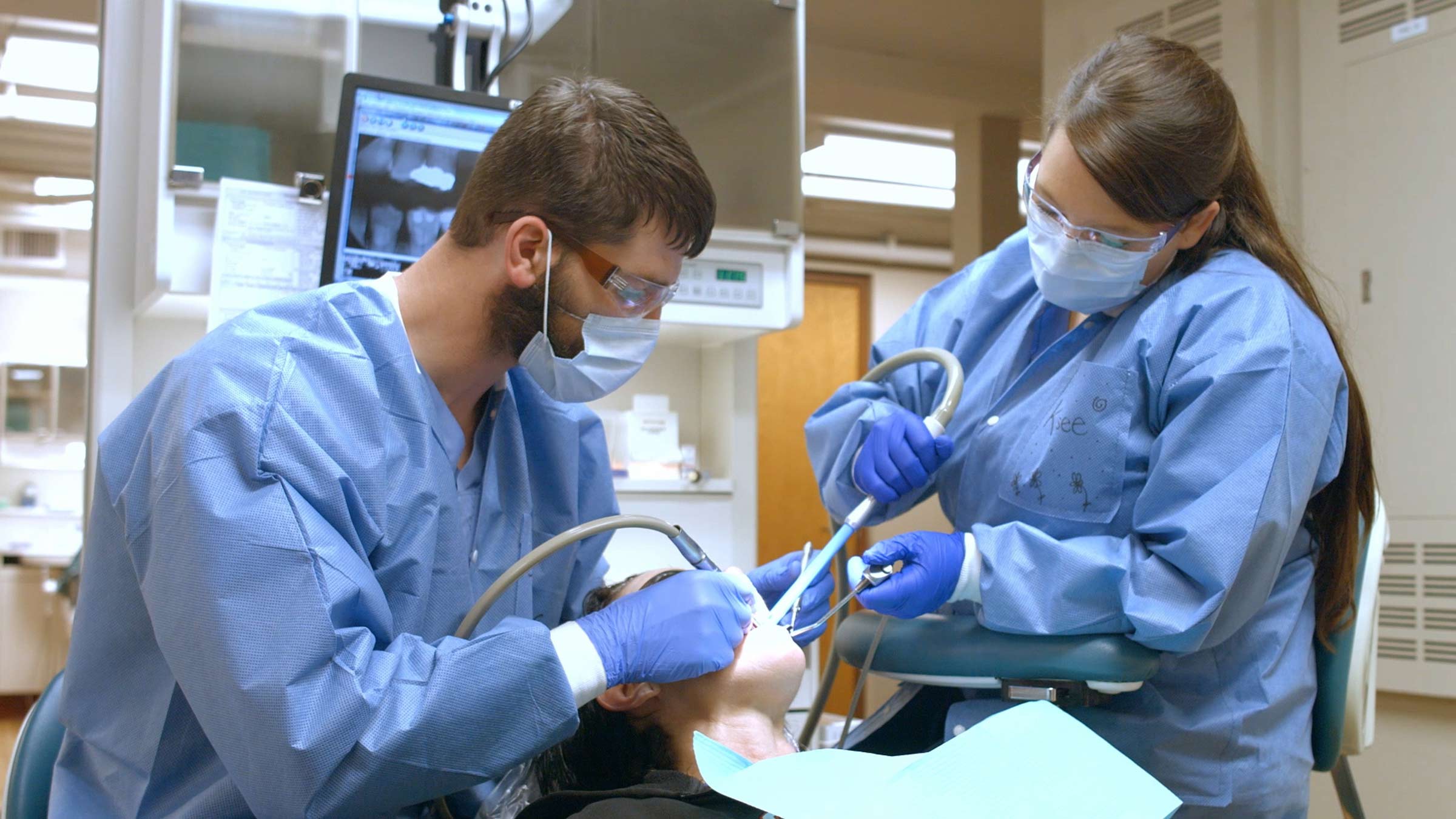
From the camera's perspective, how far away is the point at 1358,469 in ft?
5.00

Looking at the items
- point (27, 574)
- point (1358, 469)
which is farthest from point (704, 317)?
point (27, 574)

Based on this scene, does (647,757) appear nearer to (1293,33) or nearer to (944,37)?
(1293,33)

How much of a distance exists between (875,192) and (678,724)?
6.06m

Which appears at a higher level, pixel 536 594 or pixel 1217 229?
pixel 1217 229

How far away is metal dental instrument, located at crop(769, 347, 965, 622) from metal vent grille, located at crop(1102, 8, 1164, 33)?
2680mm

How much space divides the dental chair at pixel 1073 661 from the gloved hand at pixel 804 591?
0.17 feet

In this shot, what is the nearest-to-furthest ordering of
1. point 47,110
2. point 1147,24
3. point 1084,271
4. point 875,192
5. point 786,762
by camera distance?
point 786,762
point 1084,271
point 1147,24
point 47,110
point 875,192

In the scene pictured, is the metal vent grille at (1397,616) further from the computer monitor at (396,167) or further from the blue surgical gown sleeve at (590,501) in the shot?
the computer monitor at (396,167)

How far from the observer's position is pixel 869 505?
5.23 ft

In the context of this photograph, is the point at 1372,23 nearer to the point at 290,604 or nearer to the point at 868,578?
the point at 868,578

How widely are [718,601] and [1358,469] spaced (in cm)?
88

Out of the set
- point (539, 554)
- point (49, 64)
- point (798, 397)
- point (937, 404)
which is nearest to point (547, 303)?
point (539, 554)

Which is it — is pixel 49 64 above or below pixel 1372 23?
above

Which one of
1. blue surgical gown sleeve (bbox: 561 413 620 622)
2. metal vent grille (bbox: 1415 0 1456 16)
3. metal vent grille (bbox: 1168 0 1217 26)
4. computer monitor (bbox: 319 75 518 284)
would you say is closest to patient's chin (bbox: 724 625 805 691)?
blue surgical gown sleeve (bbox: 561 413 620 622)
